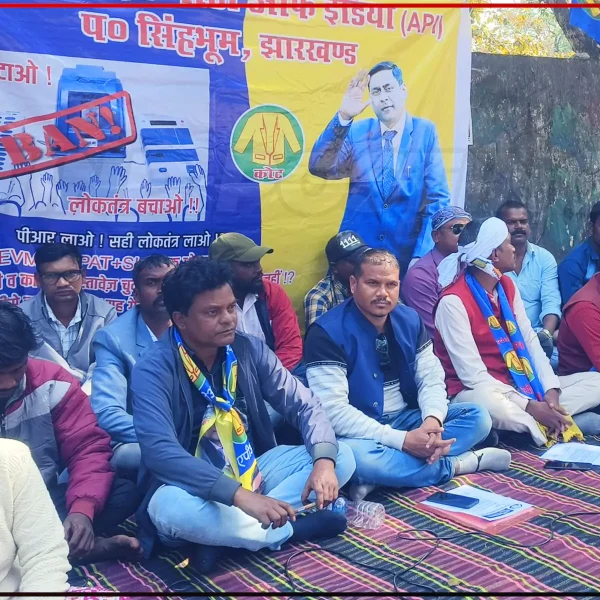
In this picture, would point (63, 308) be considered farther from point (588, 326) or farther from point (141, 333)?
point (588, 326)

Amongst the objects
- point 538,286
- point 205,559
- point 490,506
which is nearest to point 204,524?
point 205,559

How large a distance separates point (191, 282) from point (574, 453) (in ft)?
7.97

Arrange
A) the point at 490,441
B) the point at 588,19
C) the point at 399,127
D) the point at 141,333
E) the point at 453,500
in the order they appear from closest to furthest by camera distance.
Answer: the point at 453,500, the point at 141,333, the point at 490,441, the point at 399,127, the point at 588,19

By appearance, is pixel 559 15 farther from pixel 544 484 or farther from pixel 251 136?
pixel 544 484

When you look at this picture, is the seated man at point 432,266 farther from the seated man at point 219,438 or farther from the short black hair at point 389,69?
the seated man at point 219,438

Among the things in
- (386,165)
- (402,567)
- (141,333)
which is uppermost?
(386,165)

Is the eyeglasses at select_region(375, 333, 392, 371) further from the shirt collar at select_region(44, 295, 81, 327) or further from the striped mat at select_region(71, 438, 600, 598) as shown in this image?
the shirt collar at select_region(44, 295, 81, 327)

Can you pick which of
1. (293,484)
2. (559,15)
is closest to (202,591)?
(293,484)

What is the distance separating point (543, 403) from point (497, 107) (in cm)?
271

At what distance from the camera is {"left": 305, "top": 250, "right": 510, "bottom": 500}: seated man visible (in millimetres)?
3852

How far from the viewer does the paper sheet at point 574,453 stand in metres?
4.28

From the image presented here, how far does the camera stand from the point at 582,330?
4.86 m

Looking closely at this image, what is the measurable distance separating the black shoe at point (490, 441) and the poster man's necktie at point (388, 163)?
72.1 inches

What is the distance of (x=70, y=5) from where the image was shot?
436 cm
